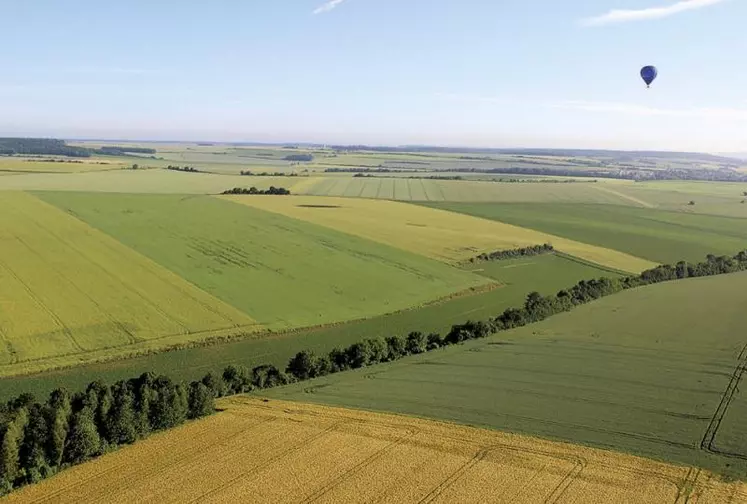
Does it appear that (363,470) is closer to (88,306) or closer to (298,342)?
(298,342)

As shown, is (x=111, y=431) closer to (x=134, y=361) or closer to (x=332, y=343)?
(x=134, y=361)

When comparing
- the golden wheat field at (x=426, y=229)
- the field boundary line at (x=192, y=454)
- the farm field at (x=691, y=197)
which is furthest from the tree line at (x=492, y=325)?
the farm field at (x=691, y=197)

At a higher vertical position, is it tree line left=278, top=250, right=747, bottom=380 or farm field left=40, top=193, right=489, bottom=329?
farm field left=40, top=193, right=489, bottom=329

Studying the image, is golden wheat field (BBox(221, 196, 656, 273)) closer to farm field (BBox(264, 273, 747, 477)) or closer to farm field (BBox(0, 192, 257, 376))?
Result: farm field (BBox(264, 273, 747, 477))

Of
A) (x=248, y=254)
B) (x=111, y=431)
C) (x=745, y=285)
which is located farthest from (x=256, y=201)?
(x=111, y=431)

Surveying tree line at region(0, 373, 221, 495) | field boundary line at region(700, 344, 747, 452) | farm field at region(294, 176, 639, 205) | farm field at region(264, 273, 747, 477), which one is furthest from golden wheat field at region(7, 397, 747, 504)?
farm field at region(294, 176, 639, 205)

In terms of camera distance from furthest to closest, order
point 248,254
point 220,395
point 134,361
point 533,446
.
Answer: point 248,254, point 134,361, point 220,395, point 533,446
